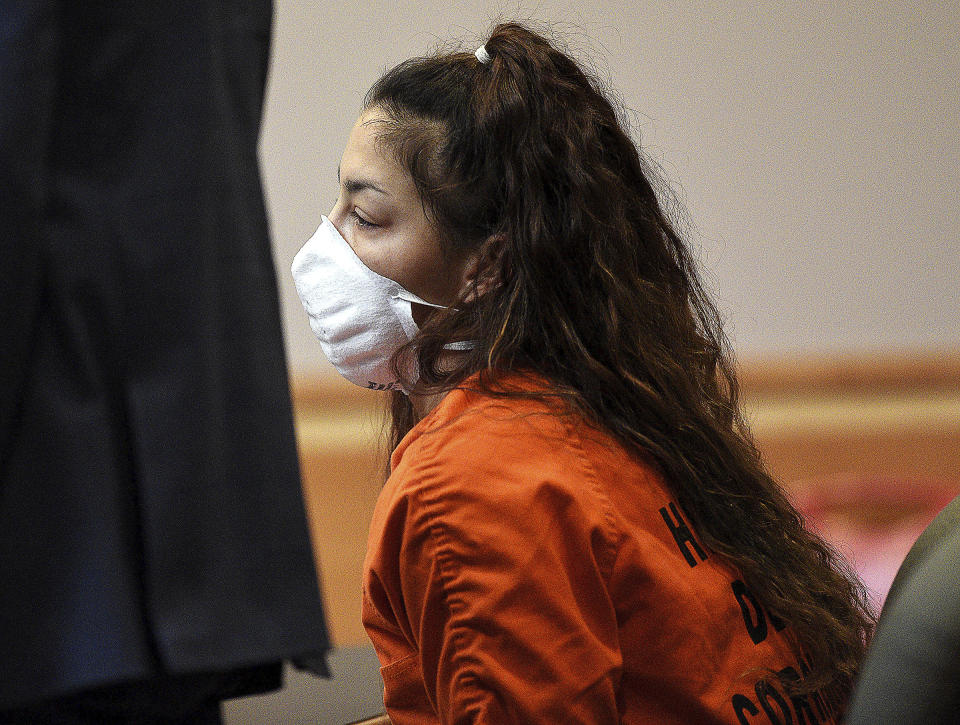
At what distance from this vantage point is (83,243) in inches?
21.4

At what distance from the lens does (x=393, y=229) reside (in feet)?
3.52

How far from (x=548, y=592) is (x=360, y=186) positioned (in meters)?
0.47

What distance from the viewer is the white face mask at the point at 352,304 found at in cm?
108

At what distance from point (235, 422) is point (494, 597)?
0.31 metres

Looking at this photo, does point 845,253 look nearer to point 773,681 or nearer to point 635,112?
point 635,112

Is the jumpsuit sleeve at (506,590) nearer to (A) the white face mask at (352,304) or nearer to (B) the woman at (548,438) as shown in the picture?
(B) the woman at (548,438)

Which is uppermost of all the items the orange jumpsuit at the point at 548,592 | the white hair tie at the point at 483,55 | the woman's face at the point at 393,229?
the white hair tie at the point at 483,55

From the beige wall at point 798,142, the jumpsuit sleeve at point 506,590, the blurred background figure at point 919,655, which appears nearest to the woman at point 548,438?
the jumpsuit sleeve at point 506,590

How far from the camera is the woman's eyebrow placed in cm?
107

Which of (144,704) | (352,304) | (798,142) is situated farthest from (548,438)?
(798,142)

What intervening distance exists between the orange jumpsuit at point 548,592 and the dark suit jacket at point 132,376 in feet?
0.85

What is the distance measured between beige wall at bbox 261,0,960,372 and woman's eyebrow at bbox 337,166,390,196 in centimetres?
172

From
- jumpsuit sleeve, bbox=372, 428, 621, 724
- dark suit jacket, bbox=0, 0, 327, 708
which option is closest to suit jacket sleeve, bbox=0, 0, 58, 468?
dark suit jacket, bbox=0, 0, 327, 708

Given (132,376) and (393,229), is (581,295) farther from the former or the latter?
(132,376)
